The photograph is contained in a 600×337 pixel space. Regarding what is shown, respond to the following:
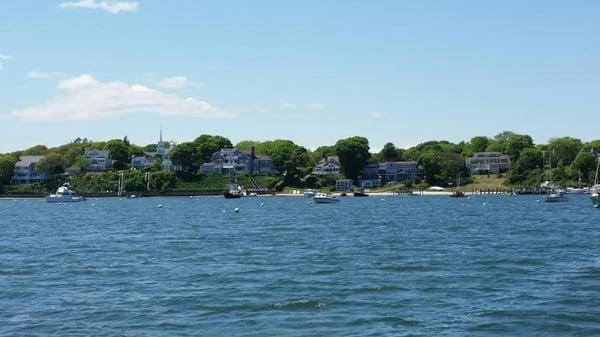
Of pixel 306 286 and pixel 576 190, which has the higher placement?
pixel 576 190

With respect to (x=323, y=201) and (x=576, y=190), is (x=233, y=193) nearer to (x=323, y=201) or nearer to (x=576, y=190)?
(x=323, y=201)

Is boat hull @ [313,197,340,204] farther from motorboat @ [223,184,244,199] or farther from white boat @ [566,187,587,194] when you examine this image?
white boat @ [566,187,587,194]

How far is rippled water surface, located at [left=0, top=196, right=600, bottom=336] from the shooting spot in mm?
23547

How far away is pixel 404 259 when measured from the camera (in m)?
39.8

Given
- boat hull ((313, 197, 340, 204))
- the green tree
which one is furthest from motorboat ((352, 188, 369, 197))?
the green tree

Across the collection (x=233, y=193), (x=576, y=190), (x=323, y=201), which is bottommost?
(x=323, y=201)

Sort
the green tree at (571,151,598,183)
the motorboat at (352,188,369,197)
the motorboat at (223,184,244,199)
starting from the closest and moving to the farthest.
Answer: the motorboat at (223,184,244,199) < the motorboat at (352,188,369,197) < the green tree at (571,151,598,183)

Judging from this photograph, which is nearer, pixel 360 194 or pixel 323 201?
pixel 323 201

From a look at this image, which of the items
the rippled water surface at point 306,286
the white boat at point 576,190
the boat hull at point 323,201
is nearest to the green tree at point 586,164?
the white boat at point 576,190

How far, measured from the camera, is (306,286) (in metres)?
30.6

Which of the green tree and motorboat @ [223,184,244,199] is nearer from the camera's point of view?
motorboat @ [223,184,244,199]

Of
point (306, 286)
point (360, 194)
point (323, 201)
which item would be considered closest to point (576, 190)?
point (360, 194)

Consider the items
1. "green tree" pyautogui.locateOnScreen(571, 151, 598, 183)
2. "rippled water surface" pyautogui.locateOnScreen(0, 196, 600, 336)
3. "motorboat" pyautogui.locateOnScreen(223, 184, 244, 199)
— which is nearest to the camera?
"rippled water surface" pyautogui.locateOnScreen(0, 196, 600, 336)

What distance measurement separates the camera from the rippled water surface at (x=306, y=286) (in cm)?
2355
